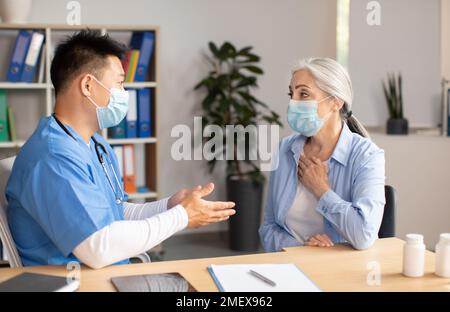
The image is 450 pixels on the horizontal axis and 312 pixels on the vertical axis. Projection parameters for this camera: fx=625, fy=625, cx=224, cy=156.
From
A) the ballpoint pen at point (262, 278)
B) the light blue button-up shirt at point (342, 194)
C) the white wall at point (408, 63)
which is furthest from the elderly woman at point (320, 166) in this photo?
the white wall at point (408, 63)

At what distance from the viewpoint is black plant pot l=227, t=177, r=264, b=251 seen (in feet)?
14.4

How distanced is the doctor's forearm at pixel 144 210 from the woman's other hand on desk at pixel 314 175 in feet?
1.58

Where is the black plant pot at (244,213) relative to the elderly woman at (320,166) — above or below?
below

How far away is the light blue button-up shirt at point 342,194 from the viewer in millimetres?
1954

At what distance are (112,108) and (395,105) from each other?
9.49 feet

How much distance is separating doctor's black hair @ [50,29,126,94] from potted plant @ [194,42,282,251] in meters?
2.32

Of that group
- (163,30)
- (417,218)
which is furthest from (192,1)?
(417,218)

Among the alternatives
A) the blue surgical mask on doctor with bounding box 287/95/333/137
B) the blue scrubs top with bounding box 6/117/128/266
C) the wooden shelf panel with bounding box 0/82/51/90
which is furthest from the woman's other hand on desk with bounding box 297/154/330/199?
the wooden shelf panel with bounding box 0/82/51/90

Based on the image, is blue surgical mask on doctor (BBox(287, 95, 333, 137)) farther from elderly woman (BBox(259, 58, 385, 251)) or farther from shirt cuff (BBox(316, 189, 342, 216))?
shirt cuff (BBox(316, 189, 342, 216))

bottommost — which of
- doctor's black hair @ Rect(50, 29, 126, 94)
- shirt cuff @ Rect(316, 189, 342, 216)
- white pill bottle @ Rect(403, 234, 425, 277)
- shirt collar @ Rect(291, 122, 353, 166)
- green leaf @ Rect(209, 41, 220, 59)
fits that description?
white pill bottle @ Rect(403, 234, 425, 277)

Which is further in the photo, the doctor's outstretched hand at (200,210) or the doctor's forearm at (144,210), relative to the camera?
the doctor's forearm at (144,210)

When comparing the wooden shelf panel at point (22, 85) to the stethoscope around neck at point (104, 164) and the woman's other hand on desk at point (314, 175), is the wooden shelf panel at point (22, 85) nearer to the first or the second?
the stethoscope around neck at point (104, 164)

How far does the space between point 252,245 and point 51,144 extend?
9.51 feet

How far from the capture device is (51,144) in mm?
1741
